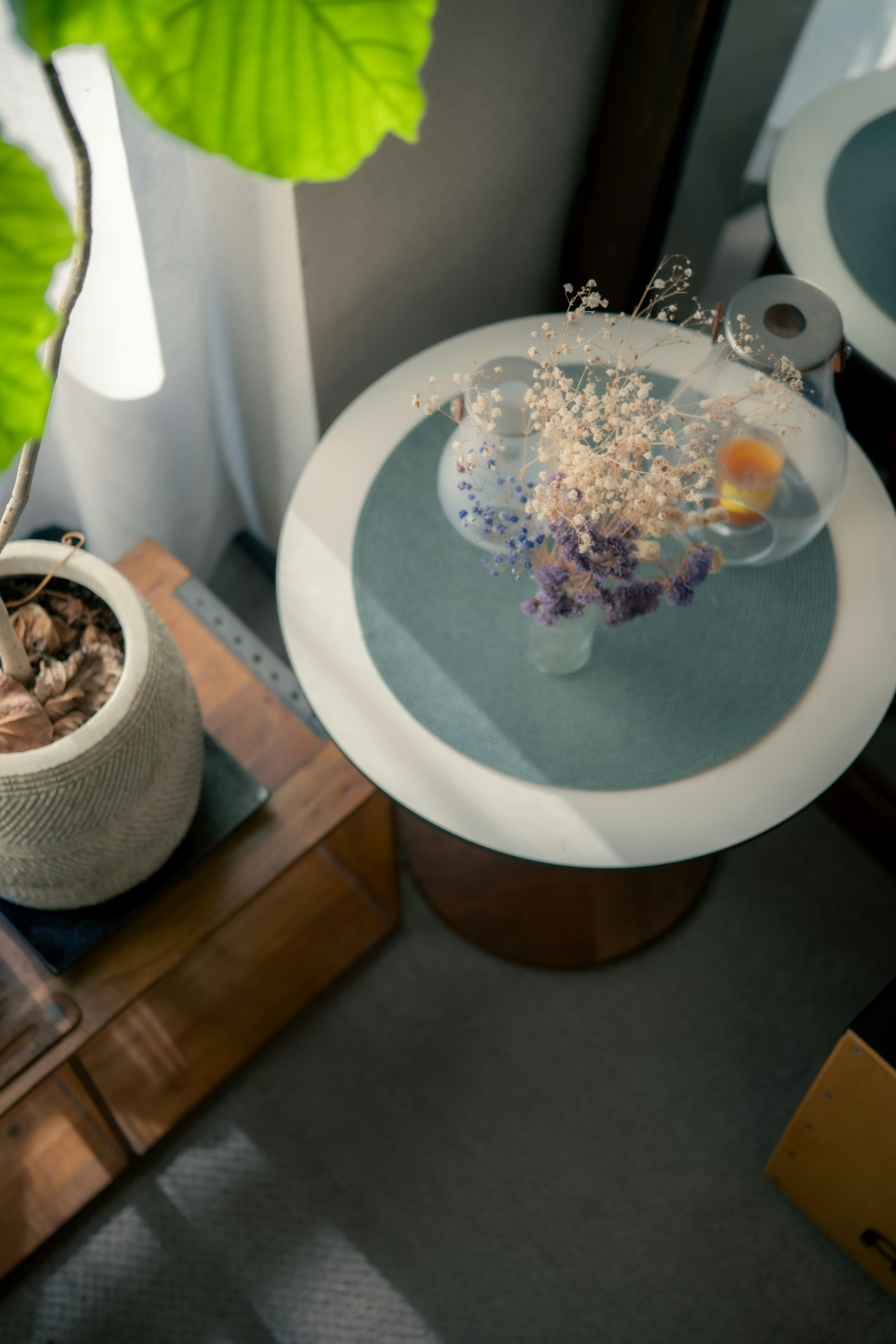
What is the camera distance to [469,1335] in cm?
123

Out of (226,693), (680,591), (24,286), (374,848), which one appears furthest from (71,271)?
(374,848)

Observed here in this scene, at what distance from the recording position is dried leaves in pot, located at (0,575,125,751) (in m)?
0.80

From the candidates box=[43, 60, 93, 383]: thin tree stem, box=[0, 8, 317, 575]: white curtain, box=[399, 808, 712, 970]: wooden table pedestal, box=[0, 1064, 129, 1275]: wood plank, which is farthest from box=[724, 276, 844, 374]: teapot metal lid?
box=[0, 1064, 129, 1275]: wood plank

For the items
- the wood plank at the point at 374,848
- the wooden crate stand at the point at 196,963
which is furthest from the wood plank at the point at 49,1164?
the wood plank at the point at 374,848

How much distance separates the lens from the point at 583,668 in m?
1.03

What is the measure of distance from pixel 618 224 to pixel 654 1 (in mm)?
277

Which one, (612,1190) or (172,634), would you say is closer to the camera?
(172,634)

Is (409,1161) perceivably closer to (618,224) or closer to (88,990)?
(88,990)

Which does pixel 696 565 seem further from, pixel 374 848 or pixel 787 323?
pixel 374 848

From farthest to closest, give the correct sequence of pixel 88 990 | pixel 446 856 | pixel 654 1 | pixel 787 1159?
1. pixel 446 856
2. pixel 787 1159
3. pixel 654 1
4. pixel 88 990

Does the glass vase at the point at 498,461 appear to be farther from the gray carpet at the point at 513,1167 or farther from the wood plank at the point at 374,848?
the gray carpet at the point at 513,1167

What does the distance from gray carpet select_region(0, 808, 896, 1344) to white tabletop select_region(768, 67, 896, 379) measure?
81 cm

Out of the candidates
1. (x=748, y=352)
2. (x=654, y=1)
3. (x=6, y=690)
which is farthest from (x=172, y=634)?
(x=654, y=1)

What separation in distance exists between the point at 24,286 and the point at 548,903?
1.24 m
